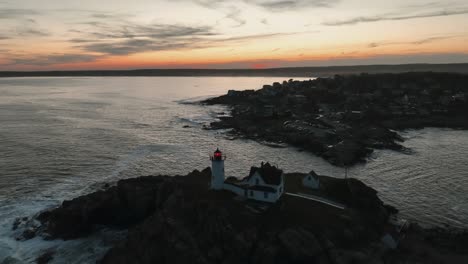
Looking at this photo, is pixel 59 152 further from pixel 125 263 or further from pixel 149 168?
pixel 125 263

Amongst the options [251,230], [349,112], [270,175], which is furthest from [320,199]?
[349,112]

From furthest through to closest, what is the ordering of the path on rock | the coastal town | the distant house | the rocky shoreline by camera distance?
the distant house
the path on rock
the coastal town
the rocky shoreline

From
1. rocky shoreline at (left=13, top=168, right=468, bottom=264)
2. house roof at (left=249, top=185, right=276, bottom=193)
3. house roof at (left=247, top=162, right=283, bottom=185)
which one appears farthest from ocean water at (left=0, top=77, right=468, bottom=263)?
house roof at (left=247, top=162, right=283, bottom=185)

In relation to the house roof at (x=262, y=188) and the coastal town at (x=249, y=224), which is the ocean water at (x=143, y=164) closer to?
the coastal town at (x=249, y=224)

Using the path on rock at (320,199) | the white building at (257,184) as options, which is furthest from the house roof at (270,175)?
the path on rock at (320,199)

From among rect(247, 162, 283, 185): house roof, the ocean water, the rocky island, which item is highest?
rect(247, 162, 283, 185): house roof

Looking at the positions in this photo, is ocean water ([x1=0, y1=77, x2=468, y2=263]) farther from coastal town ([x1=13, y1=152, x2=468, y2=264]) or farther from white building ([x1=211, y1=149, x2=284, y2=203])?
white building ([x1=211, y1=149, x2=284, y2=203])
